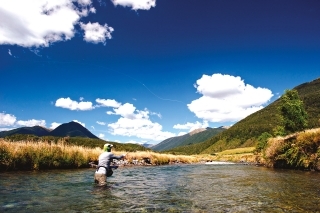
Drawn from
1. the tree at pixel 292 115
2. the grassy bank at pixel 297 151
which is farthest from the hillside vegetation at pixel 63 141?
the tree at pixel 292 115

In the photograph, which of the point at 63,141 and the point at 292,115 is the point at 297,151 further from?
the point at 292,115

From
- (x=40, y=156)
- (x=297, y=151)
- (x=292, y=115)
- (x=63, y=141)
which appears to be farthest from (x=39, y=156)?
(x=292, y=115)

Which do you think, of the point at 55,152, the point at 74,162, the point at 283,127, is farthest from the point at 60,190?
the point at 283,127

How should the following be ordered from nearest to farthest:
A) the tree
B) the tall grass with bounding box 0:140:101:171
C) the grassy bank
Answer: the tall grass with bounding box 0:140:101:171, the grassy bank, the tree

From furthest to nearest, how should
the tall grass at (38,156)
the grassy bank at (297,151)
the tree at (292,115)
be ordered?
the tree at (292,115)
the grassy bank at (297,151)
the tall grass at (38,156)

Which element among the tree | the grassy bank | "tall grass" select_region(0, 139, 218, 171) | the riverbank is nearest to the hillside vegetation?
"tall grass" select_region(0, 139, 218, 171)

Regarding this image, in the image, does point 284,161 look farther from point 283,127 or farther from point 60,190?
point 283,127

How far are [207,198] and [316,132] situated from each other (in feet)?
52.7

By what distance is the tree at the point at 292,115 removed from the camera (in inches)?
1948

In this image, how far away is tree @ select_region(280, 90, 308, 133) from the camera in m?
49.5

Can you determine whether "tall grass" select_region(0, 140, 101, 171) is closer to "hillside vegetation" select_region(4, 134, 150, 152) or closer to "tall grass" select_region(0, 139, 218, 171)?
"tall grass" select_region(0, 139, 218, 171)

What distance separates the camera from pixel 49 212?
7637mm

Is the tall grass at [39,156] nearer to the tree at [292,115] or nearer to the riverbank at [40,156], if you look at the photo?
the riverbank at [40,156]

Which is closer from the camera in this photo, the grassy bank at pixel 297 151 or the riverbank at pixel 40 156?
the riverbank at pixel 40 156
